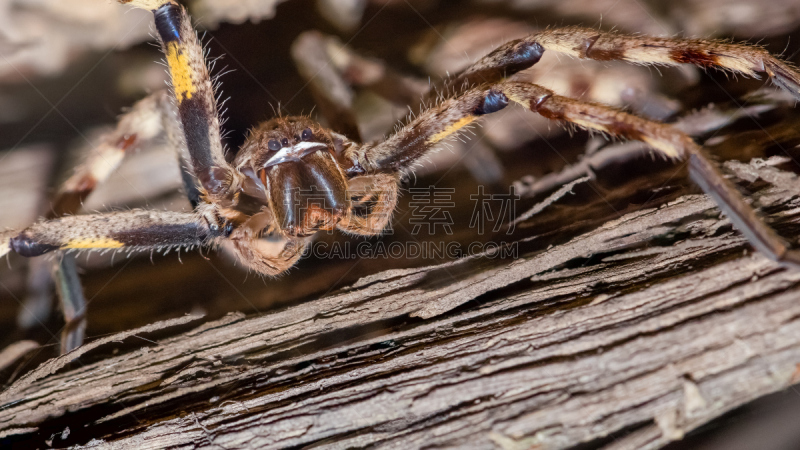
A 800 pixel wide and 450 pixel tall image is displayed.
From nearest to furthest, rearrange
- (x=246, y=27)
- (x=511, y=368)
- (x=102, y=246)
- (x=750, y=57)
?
1. (x=511, y=368)
2. (x=750, y=57)
3. (x=102, y=246)
4. (x=246, y=27)

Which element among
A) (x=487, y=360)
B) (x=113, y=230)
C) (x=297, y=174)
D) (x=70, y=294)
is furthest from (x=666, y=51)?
(x=70, y=294)

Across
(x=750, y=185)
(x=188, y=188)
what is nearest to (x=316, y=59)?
(x=188, y=188)

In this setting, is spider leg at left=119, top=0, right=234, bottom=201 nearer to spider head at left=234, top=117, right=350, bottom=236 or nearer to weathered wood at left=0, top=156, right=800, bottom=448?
spider head at left=234, top=117, right=350, bottom=236

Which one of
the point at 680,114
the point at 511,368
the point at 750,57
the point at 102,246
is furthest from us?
the point at 680,114

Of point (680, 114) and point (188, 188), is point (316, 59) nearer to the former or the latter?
point (188, 188)

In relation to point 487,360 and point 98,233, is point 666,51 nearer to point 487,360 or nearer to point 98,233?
point 487,360

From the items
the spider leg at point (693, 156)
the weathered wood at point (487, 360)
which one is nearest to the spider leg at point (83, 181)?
the weathered wood at point (487, 360)

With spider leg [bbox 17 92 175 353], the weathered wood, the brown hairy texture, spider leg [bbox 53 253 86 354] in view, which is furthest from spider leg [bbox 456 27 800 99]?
spider leg [bbox 53 253 86 354]
